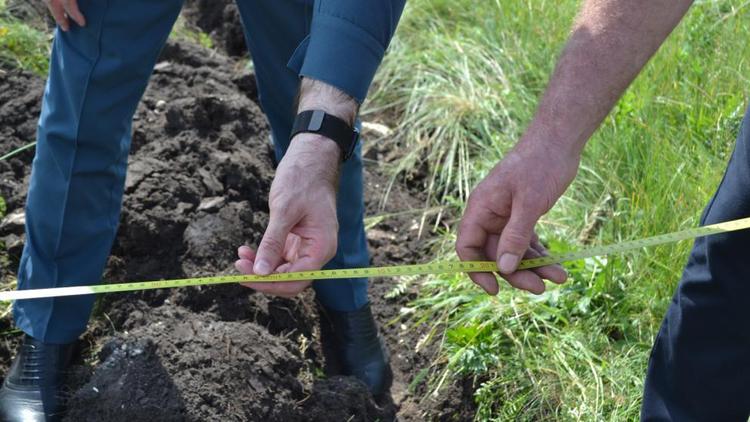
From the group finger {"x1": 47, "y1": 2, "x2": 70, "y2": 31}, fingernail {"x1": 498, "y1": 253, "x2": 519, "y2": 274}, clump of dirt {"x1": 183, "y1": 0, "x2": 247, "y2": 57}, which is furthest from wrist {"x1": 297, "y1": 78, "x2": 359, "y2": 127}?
clump of dirt {"x1": 183, "y1": 0, "x2": 247, "y2": 57}

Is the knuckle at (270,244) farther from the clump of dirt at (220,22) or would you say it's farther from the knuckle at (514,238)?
the clump of dirt at (220,22)

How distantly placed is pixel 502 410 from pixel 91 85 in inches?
71.9

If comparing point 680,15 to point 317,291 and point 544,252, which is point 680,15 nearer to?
point 544,252

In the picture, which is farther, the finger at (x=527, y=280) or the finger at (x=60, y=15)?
the finger at (x=60, y=15)

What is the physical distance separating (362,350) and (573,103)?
67.3 inches

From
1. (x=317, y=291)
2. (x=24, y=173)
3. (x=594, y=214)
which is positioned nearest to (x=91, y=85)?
(x=317, y=291)

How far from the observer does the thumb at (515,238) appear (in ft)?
6.83

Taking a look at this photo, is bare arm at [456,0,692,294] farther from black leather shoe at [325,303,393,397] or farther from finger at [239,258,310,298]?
black leather shoe at [325,303,393,397]

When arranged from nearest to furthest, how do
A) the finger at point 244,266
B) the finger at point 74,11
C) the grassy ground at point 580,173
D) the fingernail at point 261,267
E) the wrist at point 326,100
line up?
the fingernail at point 261,267 < the finger at point 244,266 < the wrist at point 326,100 < the finger at point 74,11 < the grassy ground at point 580,173

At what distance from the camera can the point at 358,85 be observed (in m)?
2.49

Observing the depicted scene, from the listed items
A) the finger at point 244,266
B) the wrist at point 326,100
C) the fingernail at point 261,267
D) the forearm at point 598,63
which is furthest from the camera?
the wrist at point 326,100

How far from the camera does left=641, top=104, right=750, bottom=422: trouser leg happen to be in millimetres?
2221

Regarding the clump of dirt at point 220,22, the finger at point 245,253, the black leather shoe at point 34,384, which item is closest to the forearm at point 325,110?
the finger at point 245,253

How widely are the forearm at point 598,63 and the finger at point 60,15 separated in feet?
5.02
